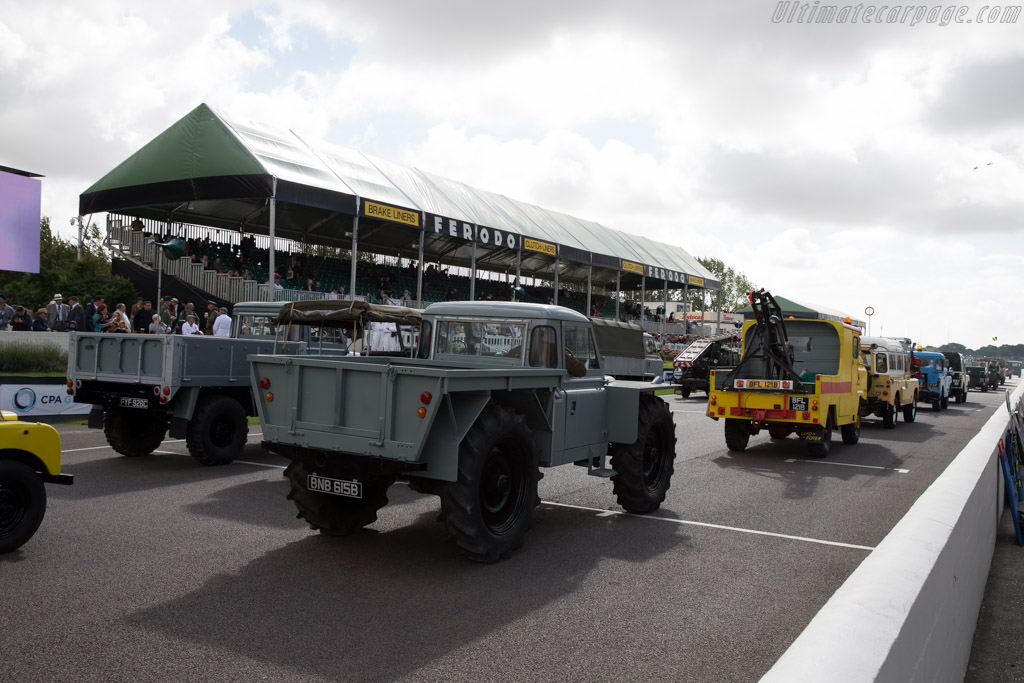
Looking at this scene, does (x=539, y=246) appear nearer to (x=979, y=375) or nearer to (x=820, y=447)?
(x=820, y=447)

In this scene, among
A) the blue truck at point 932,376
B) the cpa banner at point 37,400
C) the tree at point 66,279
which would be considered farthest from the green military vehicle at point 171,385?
the blue truck at point 932,376

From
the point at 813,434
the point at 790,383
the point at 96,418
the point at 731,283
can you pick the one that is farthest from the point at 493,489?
the point at 731,283

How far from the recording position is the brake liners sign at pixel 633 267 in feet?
133

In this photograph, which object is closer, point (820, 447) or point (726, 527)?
point (726, 527)

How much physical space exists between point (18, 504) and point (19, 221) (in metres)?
14.5

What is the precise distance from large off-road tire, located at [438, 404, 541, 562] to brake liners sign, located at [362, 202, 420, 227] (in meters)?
20.0

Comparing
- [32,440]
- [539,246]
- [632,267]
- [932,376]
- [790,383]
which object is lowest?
[32,440]

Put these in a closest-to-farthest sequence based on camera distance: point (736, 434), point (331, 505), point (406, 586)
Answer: point (406, 586) < point (331, 505) < point (736, 434)

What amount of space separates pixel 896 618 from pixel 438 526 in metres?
5.60

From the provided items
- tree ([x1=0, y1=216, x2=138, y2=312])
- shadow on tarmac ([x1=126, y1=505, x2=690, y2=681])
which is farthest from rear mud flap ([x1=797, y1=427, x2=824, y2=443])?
tree ([x1=0, y1=216, x2=138, y2=312])

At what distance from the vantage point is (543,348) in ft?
24.7

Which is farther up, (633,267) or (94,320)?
(633,267)

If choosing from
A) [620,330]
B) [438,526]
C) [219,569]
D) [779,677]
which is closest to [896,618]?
[779,677]

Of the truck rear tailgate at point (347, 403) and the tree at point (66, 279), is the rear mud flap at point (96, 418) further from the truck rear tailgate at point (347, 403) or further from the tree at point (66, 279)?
the tree at point (66, 279)
